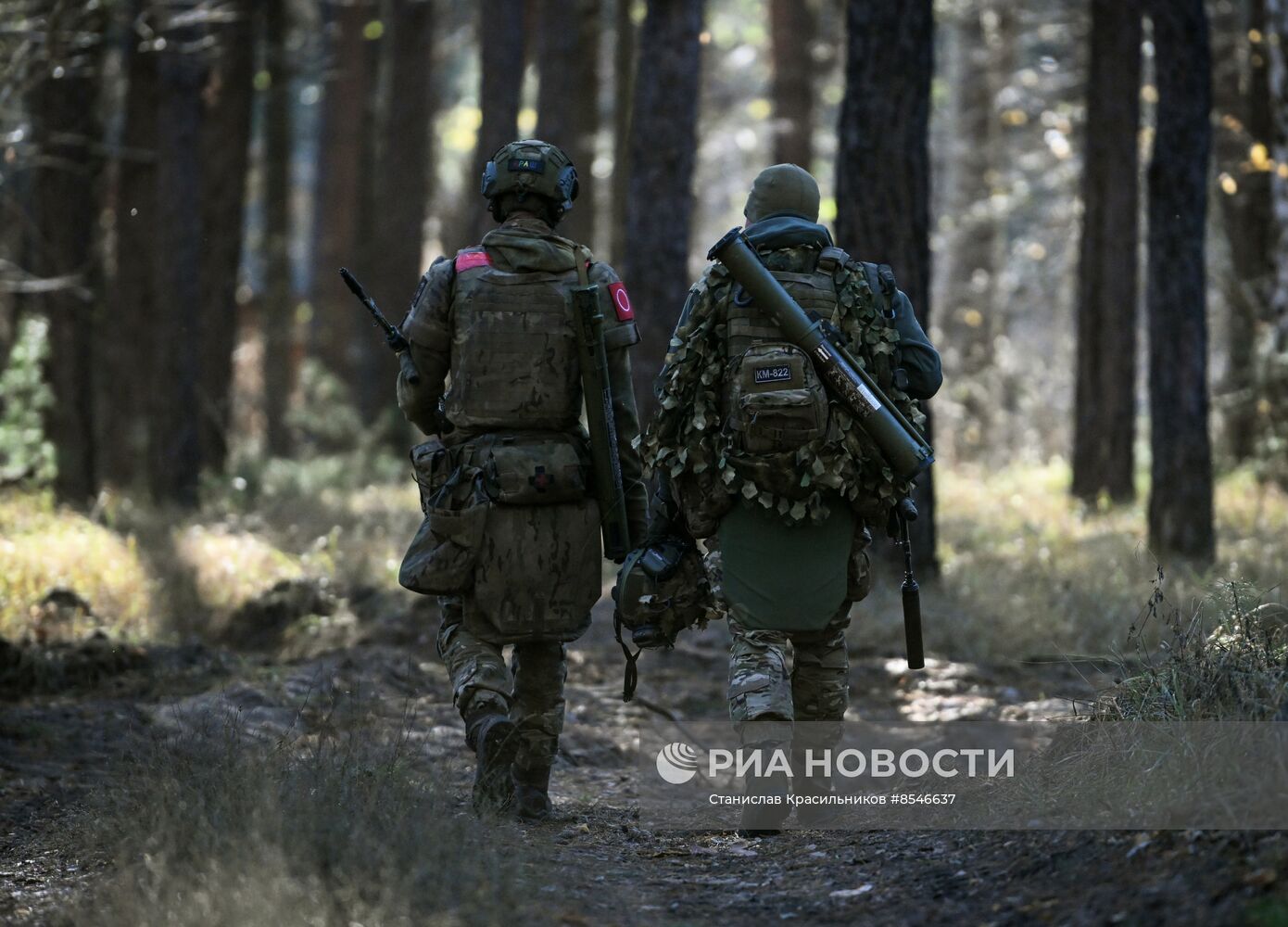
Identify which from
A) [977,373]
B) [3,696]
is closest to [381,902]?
[3,696]

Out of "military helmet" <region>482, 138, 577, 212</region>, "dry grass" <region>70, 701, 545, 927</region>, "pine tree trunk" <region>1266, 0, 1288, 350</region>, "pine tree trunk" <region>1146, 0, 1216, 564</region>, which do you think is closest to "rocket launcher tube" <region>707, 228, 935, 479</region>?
"military helmet" <region>482, 138, 577, 212</region>

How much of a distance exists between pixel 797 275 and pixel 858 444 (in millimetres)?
673

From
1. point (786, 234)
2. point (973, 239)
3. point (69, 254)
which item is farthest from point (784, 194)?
point (973, 239)

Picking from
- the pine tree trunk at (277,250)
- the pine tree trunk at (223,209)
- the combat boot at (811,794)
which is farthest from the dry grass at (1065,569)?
the pine tree trunk at (277,250)

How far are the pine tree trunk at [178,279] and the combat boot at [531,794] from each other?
8356mm

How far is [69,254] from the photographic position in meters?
13.1

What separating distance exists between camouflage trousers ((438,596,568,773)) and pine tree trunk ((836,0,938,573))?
4.69 metres

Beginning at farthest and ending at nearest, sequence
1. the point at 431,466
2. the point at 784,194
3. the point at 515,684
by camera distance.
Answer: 1. the point at 515,684
2. the point at 431,466
3. the point at 784,194

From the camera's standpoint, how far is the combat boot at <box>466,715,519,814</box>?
5.59 m

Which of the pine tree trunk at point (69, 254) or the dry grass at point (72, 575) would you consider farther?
the pine tree trunk at point (69, 254)

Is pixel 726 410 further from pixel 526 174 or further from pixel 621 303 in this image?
pixel 526 174

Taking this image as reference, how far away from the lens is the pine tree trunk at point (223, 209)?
52.9 ft

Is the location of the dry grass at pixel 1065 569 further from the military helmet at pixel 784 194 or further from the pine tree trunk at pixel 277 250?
the pine tree trunk at pixel 277 250

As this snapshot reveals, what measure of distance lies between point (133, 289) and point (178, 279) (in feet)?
11.3
